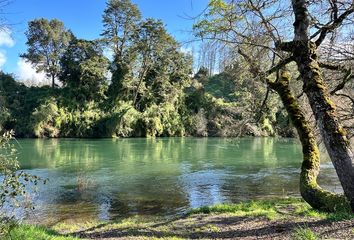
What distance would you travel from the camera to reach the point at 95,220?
12.4 metres

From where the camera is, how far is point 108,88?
197 feet

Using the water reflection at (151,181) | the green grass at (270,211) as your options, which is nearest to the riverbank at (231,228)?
the green grass at (270,211)

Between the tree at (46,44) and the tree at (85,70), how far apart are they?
2.15 meters

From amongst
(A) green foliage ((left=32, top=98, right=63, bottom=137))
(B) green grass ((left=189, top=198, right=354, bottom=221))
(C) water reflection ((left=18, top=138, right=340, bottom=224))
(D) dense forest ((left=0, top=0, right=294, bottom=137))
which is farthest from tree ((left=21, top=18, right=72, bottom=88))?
(B) green grass ((left=189, top=198, right=354, bottom=221))

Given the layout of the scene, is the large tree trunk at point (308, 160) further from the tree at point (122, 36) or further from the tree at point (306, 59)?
the tree at point (122, 36)

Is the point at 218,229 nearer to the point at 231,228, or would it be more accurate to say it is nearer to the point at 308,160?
the point at 231,228

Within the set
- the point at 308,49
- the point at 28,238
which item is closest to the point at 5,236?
the point at 28,238

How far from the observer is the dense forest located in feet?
182

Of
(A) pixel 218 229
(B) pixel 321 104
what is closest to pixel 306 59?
(B) pixel 321 104

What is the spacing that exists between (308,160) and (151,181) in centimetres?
1132

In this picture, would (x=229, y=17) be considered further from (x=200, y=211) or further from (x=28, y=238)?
(x=28, y=238)

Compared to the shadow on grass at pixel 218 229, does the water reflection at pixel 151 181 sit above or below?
below

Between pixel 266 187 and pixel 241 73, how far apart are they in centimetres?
770

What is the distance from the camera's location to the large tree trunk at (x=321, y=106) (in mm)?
6668
